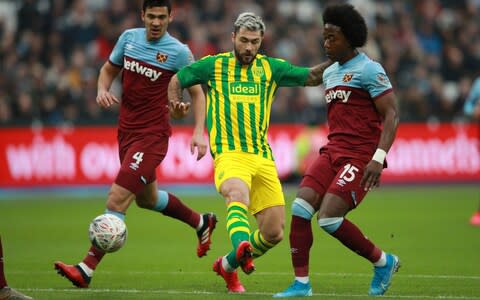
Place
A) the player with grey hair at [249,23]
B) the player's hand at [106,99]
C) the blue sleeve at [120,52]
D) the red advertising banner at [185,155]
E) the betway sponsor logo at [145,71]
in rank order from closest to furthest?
the player with grey hair at [249,23] → the player's hand at [106,99] → the betway sponsor logo at [145,71] → the blue sleeve at [120,52] → the red advertising banner at [185,155]

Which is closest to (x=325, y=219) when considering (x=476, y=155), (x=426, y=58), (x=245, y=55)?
(x=245, y=55)

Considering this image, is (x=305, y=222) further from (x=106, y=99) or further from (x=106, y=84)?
(x=106, y=84)

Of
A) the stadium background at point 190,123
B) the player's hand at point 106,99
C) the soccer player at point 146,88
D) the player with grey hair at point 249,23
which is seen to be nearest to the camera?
the player with grey hair at point 249,23

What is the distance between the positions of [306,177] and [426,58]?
59.4 feet

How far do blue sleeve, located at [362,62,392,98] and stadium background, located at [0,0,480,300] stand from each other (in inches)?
190

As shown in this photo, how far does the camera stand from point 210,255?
13.1 metres

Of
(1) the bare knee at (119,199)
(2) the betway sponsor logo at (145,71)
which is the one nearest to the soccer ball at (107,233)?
(1) the bare knee at (119,199)

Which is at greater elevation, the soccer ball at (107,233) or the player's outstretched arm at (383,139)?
the player's outstretched arm at (383,139)

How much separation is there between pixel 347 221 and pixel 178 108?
188cm

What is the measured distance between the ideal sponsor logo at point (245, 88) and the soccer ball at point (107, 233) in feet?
5.47

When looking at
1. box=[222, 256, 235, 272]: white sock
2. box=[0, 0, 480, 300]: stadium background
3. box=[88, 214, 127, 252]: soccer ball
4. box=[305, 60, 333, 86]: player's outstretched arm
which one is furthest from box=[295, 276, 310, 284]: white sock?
box=[0, 0, 480, 300]: stadium background

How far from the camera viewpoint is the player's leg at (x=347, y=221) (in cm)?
898

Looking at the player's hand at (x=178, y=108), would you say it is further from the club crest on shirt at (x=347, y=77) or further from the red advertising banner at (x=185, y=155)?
the red advertising banner at (x=185, y=155)

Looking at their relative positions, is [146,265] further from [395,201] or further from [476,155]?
[476,155]
